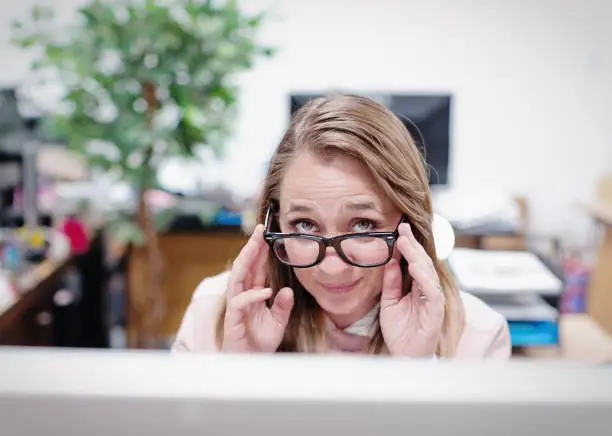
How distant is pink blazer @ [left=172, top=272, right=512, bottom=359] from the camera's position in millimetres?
959

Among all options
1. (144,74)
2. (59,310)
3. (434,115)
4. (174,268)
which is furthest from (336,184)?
(434,115)

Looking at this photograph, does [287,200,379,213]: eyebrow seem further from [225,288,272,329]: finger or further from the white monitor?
the white monitor

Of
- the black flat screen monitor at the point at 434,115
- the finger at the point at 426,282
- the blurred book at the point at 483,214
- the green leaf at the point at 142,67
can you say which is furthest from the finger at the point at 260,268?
the black flat screen monitor at the point at 434,115

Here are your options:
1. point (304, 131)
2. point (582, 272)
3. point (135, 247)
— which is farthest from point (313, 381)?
point (582, 272)

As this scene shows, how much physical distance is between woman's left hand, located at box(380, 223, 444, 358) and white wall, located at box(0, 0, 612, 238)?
2.92m

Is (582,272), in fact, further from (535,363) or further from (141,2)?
(535,363)

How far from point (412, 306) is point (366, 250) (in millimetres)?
101

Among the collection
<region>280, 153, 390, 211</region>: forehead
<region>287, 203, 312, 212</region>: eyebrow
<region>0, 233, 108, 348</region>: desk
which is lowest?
<region>0, 233, 108, 348</region>: desk

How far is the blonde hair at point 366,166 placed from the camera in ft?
2.94

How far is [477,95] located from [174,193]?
199cm

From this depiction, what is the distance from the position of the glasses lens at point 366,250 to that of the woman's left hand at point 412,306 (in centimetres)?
2

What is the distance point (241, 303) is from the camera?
83 cm

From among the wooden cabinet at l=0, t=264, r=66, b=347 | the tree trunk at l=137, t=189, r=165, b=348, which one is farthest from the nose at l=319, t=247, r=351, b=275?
the tree trunk at l=137, t=189, r=165, b=348

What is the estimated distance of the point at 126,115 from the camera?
2.27 meters
